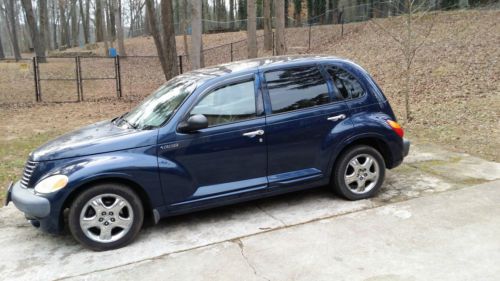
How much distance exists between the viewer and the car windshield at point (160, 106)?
4.80 metres

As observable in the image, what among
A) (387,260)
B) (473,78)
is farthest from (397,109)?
(387,260)

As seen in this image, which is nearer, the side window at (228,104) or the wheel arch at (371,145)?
the side window at (228,104)

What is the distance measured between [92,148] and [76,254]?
1.02m

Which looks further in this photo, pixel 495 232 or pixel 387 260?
pixel 495 232

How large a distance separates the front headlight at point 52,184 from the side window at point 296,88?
2225 millimetres

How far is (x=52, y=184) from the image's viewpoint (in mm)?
4215

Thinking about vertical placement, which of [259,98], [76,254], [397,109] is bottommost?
[76,254]

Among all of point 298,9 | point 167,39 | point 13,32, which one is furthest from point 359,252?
point 298,9

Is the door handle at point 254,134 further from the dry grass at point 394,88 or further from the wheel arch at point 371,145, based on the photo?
the dry grass at point 394,88

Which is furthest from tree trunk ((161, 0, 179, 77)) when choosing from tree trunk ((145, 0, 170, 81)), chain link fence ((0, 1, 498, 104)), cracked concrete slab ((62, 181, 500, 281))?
cracked concrete slab ((62, 181, 500, 281))

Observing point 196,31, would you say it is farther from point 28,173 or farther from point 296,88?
point 28,173

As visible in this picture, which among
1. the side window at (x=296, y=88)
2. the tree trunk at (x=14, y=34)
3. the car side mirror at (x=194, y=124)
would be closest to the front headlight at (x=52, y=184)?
the car side mirror at (x=194, y=124)

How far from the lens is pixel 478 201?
16.9ft

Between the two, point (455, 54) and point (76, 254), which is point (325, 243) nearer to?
point (76, 254)
